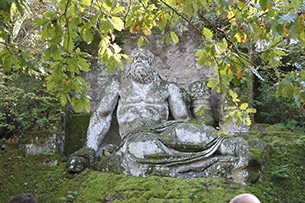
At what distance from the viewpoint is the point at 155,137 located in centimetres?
487

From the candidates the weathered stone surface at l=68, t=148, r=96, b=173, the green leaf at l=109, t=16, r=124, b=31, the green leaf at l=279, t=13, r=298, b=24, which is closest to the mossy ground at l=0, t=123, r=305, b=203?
the weathered stone surface at l=68, t=148, r=96, b=173

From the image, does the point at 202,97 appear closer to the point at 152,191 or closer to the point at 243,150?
the point at 243,150

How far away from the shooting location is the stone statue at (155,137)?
4551mm

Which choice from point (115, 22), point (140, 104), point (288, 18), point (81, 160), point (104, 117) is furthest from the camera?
point (104, 117)

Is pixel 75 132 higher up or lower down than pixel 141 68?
lower down

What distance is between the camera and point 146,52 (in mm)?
6238

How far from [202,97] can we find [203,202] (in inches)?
103

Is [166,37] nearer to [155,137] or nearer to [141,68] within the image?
[155,137]

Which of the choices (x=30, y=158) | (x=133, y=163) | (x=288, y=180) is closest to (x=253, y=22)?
(x=133, y=163)

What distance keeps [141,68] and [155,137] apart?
154 centimetres

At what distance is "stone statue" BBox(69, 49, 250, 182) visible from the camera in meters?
4.55

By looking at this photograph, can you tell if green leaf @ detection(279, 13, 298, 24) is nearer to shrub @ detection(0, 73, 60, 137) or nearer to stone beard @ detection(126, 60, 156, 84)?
stone beard @ detection(126, 60, 156, 84)

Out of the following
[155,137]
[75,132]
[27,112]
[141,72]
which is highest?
[141,72]

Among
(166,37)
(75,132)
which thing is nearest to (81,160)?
(75,132)
